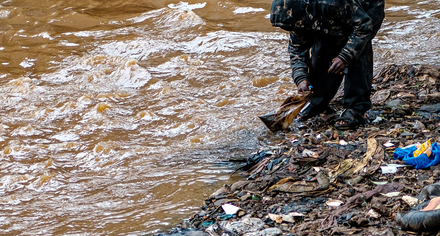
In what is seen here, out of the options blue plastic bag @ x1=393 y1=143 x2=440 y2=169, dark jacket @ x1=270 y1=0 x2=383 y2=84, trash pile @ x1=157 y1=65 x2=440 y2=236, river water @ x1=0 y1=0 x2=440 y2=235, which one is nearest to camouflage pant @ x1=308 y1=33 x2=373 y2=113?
dark jacket @ x1=270 y1=0 x2=383 y2=84

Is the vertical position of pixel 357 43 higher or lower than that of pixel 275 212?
higher

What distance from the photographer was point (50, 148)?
5.13 metres

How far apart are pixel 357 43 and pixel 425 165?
111 centimetres

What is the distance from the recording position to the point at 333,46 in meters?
3.99

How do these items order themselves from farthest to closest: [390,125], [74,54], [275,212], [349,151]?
[74,54], [390,125], [349,151], [275,212]

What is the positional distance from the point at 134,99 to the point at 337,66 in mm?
3378

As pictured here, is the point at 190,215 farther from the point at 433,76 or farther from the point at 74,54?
the point at 74,54

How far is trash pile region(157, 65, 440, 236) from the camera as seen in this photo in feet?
8.63

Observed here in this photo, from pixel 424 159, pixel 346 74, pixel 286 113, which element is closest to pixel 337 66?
pixel 346 74

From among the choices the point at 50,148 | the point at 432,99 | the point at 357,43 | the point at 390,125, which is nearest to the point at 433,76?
the point at 432,99

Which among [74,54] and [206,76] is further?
[74,54]

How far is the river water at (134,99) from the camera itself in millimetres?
3865

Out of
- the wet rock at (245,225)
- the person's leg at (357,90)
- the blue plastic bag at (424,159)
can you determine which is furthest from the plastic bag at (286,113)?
the wet rock at (245,225)

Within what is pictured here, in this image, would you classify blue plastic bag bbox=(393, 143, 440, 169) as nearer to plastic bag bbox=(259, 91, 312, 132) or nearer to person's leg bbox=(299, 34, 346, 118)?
person's leg bbox=(299, 34, 346, 118)
